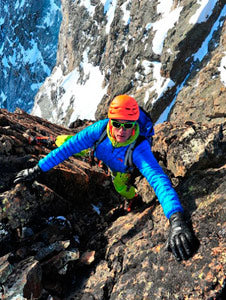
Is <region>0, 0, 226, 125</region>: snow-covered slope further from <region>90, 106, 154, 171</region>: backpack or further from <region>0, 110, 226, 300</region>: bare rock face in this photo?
<region>90, 106, 154, 171</region>: backpack

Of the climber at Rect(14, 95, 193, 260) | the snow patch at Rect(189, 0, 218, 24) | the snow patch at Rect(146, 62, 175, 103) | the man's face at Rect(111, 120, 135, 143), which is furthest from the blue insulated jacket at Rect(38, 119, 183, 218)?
the snow patch at Rect(189, 0, 218, 24)

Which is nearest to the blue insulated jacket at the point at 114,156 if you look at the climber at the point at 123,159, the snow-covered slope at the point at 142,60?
the climber at the point at 123,159

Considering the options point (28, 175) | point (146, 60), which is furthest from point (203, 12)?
point (28, 175)

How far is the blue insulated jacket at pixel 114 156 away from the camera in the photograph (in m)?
3.79

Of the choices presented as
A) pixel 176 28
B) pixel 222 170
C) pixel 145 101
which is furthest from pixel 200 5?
pixel 222 170

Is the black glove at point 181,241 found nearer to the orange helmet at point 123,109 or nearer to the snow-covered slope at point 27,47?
the orange helmet at point 123,109

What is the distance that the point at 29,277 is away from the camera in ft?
11.1

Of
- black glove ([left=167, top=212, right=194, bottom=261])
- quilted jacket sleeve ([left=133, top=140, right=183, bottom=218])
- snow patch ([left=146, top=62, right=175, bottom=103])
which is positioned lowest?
black glove ([left=167, top=212, right=194, bottom=261])

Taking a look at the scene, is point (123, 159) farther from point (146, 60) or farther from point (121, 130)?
point (146, 60)

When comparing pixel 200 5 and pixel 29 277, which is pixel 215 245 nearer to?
pixel 29 277

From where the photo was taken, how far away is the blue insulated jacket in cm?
379

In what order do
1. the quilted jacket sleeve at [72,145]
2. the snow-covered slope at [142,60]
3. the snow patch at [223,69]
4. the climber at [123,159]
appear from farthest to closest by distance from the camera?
1. the snow-covered slope at [142,60]
2. the snow patch at [223,69]
3. the quilted jacket sleeve at [72,145]
4. the climber at [123,159]

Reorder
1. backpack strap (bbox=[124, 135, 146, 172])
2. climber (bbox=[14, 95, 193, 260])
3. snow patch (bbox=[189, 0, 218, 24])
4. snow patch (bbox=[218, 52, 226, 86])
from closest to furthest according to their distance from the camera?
climber (bbox=[14, 95, 193, 260]) → backpack strap (bbox=[124, 135, 146, 172]) → snow patch (bbox=[218, 52, 226, 86]) → snow patch (bbox=[189, 0, 218, 24])

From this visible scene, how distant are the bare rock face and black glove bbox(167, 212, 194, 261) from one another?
10 centimetres
